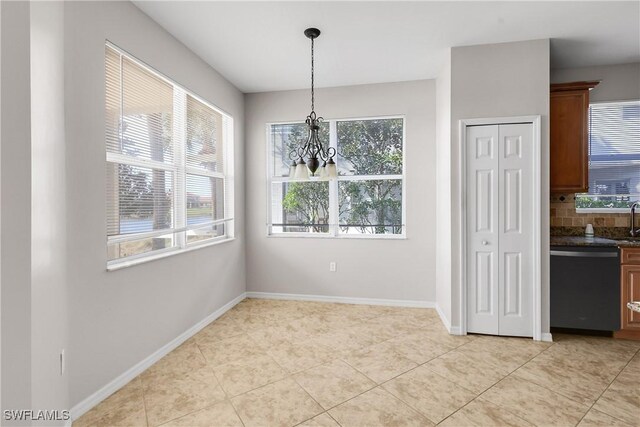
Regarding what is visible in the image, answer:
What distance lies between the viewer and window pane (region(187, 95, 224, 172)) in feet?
10.9

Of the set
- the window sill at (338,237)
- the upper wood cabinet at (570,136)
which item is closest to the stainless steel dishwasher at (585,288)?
the upper wood cabinet at (570,136)

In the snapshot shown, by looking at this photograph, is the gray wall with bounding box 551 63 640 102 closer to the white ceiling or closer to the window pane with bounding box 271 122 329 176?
the white ceiling

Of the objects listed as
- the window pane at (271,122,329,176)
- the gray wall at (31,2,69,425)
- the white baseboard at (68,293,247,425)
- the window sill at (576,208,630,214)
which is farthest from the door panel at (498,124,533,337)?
the gray wall at (31,2,69,425)

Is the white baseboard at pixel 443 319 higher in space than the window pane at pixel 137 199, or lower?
lower

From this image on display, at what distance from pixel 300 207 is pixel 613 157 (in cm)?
382

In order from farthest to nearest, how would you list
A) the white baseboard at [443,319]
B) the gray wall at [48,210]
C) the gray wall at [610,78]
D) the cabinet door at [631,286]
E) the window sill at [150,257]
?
the gray wall at [610,78] < the white baseboard at [443,319] < the cabinet door at [631,286] < the window sill at [150,257] < the gray wall at [48,210]

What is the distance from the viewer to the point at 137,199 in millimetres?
2564

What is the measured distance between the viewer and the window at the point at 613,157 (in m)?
3.64

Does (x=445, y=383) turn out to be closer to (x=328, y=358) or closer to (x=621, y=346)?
(x=328, y=358)

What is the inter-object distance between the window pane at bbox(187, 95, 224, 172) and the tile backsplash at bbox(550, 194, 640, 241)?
4023 millimetres

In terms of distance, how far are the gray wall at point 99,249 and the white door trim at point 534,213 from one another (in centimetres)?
278

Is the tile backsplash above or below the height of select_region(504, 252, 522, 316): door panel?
above

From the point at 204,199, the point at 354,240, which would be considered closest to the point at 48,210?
the point at 204,199

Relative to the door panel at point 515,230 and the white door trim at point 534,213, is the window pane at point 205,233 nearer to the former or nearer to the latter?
the white door trim at point 534,213
